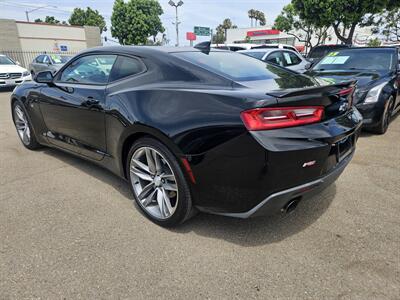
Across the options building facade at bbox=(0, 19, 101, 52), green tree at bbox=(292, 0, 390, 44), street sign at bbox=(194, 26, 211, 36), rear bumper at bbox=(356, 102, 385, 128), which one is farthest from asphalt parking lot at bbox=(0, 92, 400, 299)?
building facade at bbox=(0, 19, 101, 52)

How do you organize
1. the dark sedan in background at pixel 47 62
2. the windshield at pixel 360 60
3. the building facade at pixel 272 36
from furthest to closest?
the building facade at pixel 272 36 → the dark sedan in background at pixel 47 62 → the windshield at pixel 360 60

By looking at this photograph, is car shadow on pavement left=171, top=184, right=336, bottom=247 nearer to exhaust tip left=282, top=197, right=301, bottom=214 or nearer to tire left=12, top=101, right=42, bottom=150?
exhaust tip left=282, top=197, right=301, bottom=214

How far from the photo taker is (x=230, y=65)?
9.24 ft

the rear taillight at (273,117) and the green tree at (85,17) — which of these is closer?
the rear taillight at (273,117)

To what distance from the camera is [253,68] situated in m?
2.92

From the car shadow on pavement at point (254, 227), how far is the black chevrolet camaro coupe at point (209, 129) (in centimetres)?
27

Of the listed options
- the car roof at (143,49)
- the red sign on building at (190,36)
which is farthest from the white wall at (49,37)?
the car roof at (143,49)

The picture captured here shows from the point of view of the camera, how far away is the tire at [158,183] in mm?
2318

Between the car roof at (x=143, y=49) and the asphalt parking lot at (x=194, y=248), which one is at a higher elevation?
the car roof at (x=143, y=49)

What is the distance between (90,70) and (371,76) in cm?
443

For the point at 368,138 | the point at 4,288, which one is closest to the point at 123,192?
the point at 4,288

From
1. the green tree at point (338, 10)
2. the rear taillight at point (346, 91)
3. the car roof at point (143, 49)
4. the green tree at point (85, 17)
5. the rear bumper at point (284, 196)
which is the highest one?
the green tree at point (85, 17)

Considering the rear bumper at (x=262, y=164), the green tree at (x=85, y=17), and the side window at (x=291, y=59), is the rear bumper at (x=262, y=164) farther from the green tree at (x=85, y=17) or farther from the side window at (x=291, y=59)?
the green tree at (x=85, y=17)

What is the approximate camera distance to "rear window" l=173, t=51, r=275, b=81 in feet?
8.30
